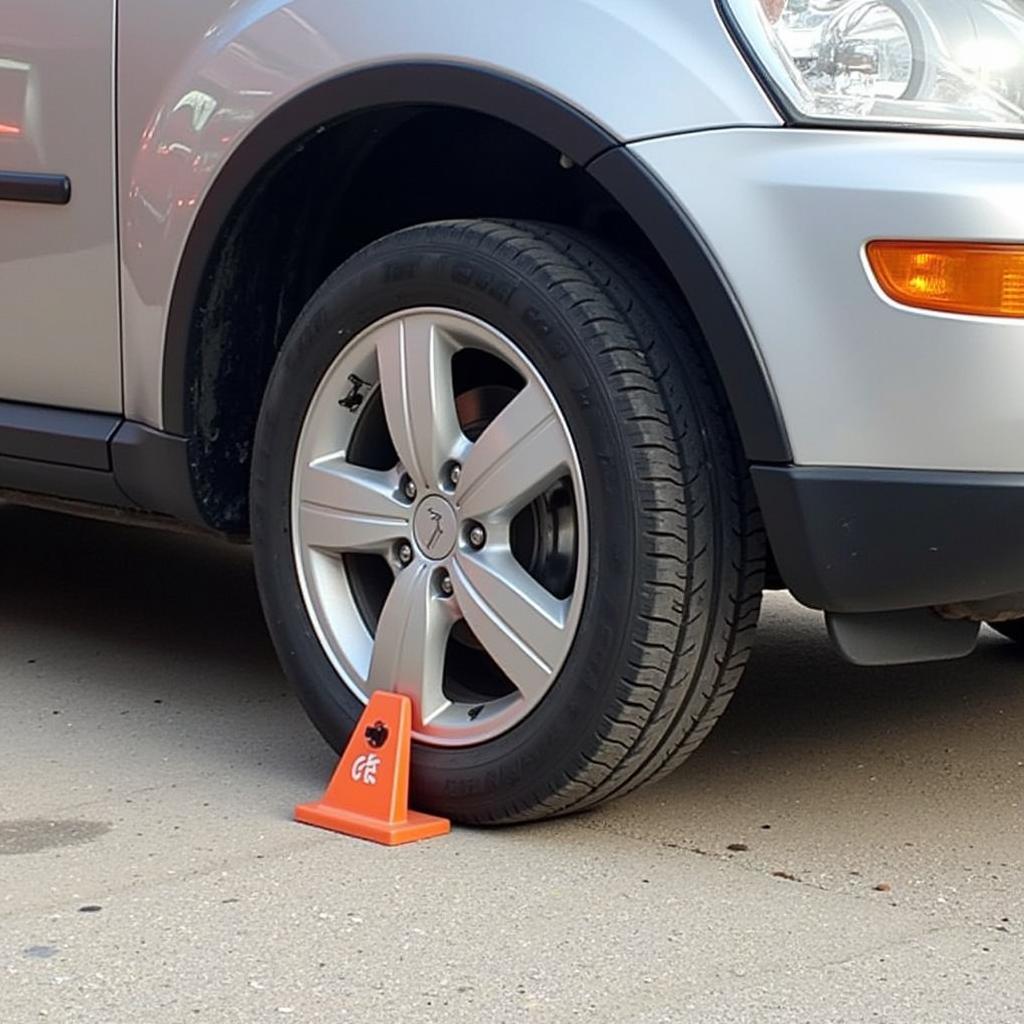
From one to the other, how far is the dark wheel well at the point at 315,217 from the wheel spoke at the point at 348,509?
10.3 inches

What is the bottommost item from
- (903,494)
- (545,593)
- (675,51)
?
(545,593)

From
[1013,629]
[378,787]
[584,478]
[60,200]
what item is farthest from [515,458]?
[1013,629]

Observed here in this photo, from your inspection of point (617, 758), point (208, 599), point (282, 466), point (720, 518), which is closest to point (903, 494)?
point (720, 518)

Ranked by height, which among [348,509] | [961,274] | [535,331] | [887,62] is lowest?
[348,509]

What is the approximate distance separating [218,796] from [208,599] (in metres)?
1.45

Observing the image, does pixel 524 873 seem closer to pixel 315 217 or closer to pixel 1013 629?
pixel 315 217

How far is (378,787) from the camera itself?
8.86ft

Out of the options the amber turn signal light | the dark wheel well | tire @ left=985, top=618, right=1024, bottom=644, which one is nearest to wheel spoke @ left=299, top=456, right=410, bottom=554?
the dark wheel well

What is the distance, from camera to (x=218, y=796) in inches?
113

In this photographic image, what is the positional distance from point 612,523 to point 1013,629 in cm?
153

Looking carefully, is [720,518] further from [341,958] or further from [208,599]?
[208,599]

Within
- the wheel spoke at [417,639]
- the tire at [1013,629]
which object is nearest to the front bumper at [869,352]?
the wheel spoke at [417,639]

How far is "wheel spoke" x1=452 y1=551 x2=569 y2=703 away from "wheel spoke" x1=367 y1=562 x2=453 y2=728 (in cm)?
6

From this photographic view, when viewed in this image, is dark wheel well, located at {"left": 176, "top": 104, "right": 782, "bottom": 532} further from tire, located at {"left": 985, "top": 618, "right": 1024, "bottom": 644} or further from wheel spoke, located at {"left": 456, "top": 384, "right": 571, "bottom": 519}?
tire, located at {"left": 985, "top": 618, "right": 1024, "bottom": 644}
